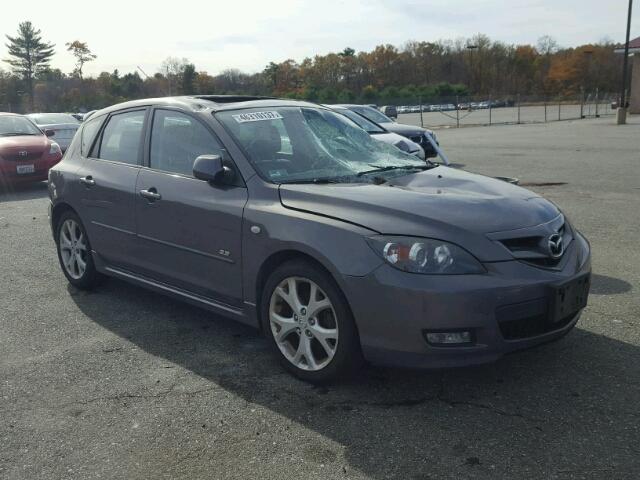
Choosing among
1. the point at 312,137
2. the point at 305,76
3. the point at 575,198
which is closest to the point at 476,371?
the point at 312,137

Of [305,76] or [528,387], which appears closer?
[528,387]

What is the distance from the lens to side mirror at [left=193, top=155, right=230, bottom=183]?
13.3 ft

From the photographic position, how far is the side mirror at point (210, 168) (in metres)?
4.05

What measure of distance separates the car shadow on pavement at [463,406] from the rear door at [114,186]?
0.87 metres

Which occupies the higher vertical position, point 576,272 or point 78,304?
point 576,272

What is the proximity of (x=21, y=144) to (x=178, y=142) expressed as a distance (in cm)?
964

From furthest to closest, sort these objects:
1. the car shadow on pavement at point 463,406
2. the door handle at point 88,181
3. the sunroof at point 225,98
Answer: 1. the door handle at point 88,181
2. the sunroof at point 225,98
3. the car shadow on pavement at point 463,406

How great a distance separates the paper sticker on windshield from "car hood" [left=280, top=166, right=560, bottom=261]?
2.71 ft

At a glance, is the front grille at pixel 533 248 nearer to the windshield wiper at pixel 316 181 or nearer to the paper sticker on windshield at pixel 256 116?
the windshield wiper at pixel 316 181

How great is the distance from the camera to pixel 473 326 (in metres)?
3.18

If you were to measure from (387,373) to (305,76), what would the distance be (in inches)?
4877

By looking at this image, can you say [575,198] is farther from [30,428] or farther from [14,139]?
[14,139]

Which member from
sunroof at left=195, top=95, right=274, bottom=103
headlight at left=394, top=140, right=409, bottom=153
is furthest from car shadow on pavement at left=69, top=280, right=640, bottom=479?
headlight at left=394, top=140, right=409, bottom=153

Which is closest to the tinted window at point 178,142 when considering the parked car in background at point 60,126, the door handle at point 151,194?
the door handle at point 151,194
